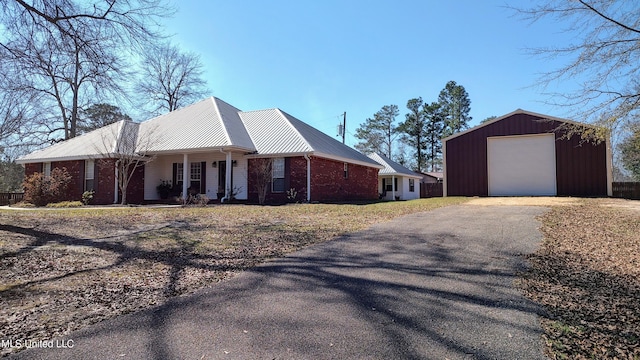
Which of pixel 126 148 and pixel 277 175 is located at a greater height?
pixel 126 148

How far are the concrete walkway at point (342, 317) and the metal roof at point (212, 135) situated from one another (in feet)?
36.2

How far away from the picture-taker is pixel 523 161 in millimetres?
17672

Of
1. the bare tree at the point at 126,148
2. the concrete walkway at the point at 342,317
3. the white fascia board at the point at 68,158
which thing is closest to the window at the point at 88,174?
the white fascia board at the point at 68,158

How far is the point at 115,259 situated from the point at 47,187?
15.5 m

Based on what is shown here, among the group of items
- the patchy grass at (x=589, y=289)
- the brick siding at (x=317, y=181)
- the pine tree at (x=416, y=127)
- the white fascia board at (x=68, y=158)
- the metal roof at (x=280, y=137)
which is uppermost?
the pine tree at (x=416, y=127)

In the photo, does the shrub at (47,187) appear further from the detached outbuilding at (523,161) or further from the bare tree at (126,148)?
the detached outbuilding at (523,161)

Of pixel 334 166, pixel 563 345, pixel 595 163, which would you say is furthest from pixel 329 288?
pixel 595 163

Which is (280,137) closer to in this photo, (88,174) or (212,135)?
(212,135)

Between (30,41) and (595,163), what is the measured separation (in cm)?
2127

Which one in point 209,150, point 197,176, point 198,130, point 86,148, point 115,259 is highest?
point 198,130

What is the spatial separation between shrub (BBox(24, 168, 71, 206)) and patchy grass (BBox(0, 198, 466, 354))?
10.0 m

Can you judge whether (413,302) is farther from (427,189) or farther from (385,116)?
(385,116)

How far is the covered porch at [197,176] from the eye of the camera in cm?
1650

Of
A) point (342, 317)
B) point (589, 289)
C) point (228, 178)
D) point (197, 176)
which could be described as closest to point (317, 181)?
point (228, 178)
